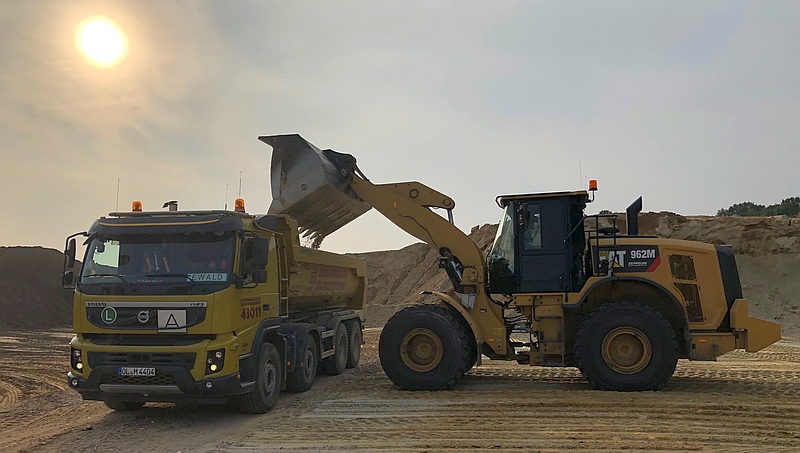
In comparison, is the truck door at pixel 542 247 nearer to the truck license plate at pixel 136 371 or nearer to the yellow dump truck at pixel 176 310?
the yellow dump truck at pixel 176 310

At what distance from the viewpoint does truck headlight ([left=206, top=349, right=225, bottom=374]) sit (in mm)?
7836

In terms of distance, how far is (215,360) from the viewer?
25.8 ft

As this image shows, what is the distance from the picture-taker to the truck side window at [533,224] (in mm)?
10633

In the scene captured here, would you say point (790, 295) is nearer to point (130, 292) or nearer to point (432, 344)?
point (432, 344)

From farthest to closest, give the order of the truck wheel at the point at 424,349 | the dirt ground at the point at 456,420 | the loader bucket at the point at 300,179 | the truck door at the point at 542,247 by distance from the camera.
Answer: the loader bucket at the point at 300,179 < the truck door at the point at 542,247 < the truck wheel at the point at 424,349 < the dirt ground at the point at 456,420

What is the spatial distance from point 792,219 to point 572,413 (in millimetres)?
31467

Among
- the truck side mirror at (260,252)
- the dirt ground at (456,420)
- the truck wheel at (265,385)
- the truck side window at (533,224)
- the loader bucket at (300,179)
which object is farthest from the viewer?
the loader bucket at (300,179)

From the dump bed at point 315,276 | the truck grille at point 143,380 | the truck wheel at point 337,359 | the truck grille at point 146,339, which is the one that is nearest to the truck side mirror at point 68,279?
the truck grille at point 146,339

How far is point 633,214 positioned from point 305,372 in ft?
20.5

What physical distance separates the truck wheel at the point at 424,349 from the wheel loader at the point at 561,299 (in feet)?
0.06

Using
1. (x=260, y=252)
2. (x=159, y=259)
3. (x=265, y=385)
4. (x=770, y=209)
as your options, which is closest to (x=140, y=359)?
(x=159, y=259)

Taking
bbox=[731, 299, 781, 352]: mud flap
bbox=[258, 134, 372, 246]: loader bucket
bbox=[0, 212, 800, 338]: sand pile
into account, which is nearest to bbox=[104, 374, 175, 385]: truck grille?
bbox=[258, 134, 372, 246]: loader bucket

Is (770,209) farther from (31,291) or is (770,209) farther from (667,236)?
(31,291)

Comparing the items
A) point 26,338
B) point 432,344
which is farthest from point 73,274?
point 26,338
